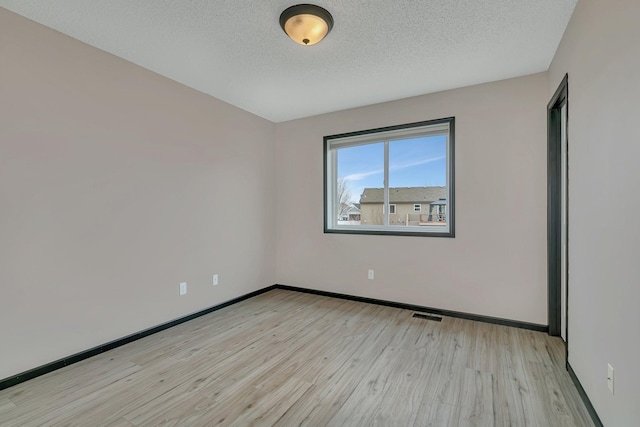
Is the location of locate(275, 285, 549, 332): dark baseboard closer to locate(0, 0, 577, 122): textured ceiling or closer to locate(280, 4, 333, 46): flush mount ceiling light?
locate(0, 0, 577, 122): textured ceiling

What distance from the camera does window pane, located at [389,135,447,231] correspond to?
3.39 meters

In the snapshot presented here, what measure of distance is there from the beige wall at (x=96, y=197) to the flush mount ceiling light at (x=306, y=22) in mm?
1607

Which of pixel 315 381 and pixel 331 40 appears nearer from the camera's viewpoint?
pixel 315 381

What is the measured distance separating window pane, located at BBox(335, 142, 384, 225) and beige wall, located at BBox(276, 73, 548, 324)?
285 mm

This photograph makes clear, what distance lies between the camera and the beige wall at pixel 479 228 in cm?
282

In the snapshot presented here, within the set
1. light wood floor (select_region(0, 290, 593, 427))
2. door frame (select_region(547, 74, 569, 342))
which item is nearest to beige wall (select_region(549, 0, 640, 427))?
light wood floor (select_region(0, 290, 593, 427))

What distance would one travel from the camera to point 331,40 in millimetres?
2270

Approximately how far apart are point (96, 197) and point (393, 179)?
10.1ft

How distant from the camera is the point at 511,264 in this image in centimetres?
292

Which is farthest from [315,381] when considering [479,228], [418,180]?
[418,180]

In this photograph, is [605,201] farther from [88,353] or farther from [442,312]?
[88,353]

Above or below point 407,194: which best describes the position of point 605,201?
below

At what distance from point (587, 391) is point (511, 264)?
1.35m

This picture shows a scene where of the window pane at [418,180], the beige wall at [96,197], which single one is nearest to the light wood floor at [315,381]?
the beige wall at [96,197]
